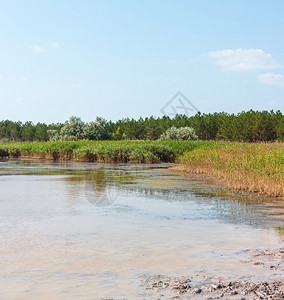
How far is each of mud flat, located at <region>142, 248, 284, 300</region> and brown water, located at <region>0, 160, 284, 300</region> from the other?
19cm

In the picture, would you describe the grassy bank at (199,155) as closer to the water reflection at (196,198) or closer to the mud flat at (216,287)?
the water reflection at (196,198)

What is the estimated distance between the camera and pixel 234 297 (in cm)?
468

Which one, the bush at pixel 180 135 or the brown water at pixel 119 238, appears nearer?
the brown water at pixel 119 238

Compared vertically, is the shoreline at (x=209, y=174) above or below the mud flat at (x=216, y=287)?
above

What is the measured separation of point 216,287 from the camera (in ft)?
16.4

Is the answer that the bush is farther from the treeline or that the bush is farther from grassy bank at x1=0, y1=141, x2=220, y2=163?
grassy bank at x1=0, y1=141, x2=220, y2=163

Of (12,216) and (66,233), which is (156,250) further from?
(12,216)

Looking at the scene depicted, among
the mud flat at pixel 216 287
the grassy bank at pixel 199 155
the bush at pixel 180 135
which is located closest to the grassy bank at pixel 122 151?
the grassy bank at pixel 199 155

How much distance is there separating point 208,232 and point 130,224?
1.86 m

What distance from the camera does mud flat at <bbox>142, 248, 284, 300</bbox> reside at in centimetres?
473

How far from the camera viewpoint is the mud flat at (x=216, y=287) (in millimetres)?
4727

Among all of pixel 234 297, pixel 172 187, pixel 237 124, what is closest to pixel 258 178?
pixel 172 187

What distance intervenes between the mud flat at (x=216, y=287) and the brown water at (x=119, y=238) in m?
0.19

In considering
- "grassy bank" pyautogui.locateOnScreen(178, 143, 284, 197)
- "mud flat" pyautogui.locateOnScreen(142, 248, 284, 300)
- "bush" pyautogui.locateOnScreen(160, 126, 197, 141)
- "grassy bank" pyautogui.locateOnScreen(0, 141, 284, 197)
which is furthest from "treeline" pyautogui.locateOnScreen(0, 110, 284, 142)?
"mud flat" pyautogui.locateOnScreen(142, 248, 284, 300)
